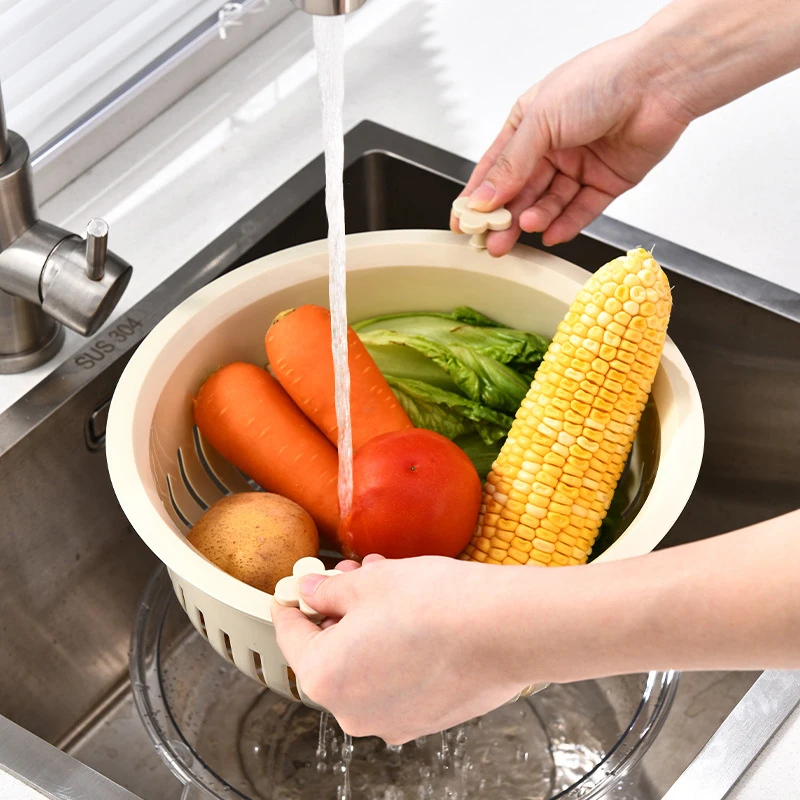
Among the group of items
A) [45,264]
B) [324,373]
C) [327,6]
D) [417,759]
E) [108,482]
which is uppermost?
[327,6]

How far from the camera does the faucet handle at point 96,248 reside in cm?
79

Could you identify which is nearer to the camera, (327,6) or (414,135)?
(327,6)

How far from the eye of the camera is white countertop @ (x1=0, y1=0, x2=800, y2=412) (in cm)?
107

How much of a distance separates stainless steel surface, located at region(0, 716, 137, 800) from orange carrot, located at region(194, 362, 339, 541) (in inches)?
10.8

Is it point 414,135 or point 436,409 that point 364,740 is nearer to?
point 436,409

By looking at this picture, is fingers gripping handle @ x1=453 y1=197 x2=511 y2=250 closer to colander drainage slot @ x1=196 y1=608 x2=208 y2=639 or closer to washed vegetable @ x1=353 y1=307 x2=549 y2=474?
washed vegetable @ x1=353 y1=307 x2=549 y2=474

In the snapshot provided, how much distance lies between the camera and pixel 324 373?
0.89m

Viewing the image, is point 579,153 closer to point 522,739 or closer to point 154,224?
point 154,224

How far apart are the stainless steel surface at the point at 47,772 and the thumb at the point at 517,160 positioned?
0.57m

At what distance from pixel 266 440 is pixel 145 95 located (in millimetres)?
491

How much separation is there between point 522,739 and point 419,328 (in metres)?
0.38

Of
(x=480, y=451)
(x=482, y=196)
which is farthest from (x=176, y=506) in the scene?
(x=482, y=196)

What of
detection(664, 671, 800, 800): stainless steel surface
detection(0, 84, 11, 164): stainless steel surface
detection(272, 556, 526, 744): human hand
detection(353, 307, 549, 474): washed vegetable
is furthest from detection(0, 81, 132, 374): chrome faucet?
detection(664, 671, 800, 800): stainless steel surface

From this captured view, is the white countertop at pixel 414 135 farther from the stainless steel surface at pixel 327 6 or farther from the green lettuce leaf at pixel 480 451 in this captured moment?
the stainless steel surface at pixel 327 6
